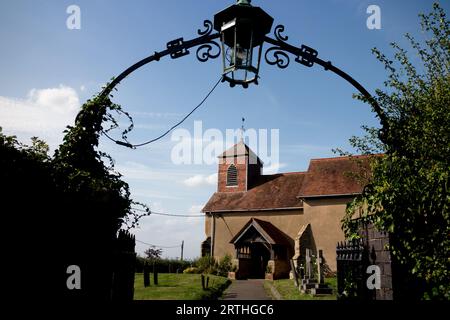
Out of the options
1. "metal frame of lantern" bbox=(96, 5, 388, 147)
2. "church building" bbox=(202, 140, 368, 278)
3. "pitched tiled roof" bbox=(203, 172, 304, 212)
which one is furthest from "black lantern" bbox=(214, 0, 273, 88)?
"pitched tiled roof" bbox=(203, 172, 304, 212)

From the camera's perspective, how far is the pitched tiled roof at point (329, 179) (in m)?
27.4

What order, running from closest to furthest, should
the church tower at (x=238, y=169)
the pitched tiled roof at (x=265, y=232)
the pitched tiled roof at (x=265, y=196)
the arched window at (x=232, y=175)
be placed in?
the pitched tiled roof at (x=265, y=232) < the pitched tiled roof at (x=265, y=196) < the church tower at (x=238, y=169) < the arched window at (x=232, y=175)

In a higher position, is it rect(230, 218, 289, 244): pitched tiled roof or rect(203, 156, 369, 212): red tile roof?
rect(203, 156, 369, 212): red tile roof

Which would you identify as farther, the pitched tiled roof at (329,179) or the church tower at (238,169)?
the church tower at (238,169)

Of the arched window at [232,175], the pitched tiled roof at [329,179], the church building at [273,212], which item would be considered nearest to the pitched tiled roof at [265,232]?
the church building at [273,212]

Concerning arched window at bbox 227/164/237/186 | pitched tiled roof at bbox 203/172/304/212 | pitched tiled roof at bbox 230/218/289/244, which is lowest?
pitched tiled roof at bbox 230/218/289/244

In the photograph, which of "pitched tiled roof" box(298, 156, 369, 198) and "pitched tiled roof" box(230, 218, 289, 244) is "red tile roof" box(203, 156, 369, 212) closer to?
"pitched tiled roof" box(298, 156, 369, 198)

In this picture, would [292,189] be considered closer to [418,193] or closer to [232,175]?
[232,175]

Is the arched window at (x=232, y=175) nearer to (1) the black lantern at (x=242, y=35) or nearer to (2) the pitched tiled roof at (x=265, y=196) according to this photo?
(2) the pitched tiled roof at (x=265, y=196)

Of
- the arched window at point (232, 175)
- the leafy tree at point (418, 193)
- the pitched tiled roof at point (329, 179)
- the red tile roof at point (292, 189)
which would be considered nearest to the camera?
the leafy tree at point (418, 193)

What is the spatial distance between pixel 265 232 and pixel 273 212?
11.6 feet

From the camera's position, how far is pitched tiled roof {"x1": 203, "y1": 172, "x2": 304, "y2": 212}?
102ft
